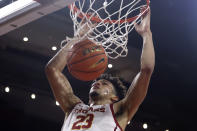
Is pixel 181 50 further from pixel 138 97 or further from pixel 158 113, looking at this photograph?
pixel 138 97

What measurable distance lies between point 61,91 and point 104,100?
32 cm

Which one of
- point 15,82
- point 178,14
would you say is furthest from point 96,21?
point 15,82

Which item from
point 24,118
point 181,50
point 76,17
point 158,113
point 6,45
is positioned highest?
point 6,45

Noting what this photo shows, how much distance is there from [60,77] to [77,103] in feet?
0.75

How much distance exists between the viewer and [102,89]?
2.40 m

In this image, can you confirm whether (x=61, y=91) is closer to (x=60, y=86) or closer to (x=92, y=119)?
(x=60, y=86)

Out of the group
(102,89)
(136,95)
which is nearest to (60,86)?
(102,89)

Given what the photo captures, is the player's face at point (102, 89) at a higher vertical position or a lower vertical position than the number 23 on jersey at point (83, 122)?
higher

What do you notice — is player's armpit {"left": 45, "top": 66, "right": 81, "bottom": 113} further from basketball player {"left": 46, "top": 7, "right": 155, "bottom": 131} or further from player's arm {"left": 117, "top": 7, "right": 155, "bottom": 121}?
player's arm {"left": 117, "top": 7, "right": 155, "bottom": 121}

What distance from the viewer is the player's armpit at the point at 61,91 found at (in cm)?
236

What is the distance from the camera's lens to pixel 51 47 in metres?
4.97

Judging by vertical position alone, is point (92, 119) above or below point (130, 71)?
below

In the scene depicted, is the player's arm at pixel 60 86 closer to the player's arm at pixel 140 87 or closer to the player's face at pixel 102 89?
the player's face at pixel 102 89

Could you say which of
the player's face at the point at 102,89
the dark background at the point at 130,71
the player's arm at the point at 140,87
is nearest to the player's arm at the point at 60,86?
the player's face at the point at 102,89
